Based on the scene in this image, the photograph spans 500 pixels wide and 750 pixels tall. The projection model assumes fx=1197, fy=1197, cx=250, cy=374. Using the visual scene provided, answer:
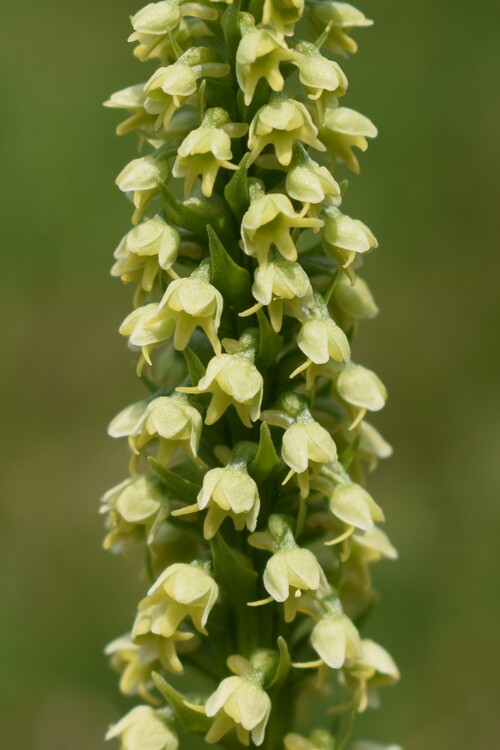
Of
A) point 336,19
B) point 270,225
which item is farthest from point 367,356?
point 270,225

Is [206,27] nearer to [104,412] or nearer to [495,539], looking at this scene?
[495,539]

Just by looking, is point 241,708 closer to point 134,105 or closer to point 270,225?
point 270,225

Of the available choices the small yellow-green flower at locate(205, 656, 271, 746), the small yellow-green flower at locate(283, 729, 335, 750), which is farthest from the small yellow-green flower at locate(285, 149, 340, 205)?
the small yellow-green flower at locate(283, 729, 335, 750)

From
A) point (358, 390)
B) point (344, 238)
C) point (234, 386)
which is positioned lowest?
point (358, 390)

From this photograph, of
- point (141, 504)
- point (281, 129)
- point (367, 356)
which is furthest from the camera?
point (367, 356)

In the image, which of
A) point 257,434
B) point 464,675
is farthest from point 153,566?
point 464,675

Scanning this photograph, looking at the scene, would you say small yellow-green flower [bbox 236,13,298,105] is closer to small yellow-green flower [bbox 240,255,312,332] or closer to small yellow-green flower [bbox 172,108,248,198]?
small yellow-green flower [bbox 172,108,248,198]

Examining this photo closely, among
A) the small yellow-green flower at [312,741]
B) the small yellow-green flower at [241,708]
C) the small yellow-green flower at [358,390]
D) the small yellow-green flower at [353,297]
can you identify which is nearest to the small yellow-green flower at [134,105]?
the small yellow-green flower at [353,297]
